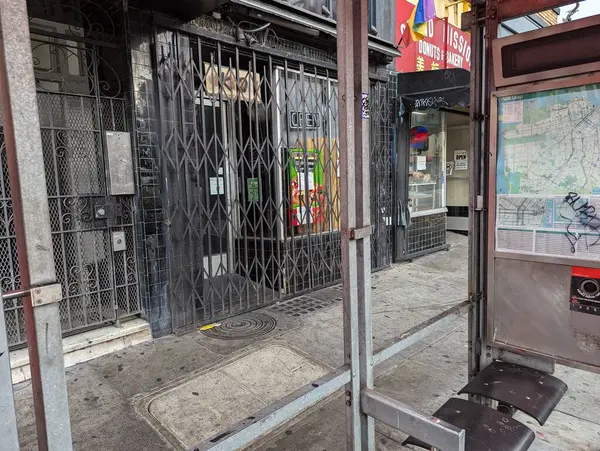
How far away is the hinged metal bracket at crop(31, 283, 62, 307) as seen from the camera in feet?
3.66

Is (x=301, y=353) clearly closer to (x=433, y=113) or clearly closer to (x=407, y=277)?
(x=407, y=277)

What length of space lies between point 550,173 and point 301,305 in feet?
11.9

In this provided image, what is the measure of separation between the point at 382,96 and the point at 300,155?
226 centimetres

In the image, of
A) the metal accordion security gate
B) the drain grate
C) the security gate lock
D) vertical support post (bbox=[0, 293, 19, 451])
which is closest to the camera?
vertical support post (bbox=[0, 293, 19, 451])

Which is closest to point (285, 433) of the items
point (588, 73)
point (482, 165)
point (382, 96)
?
point (482, 165)

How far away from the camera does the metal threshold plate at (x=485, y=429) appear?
185 centimetres

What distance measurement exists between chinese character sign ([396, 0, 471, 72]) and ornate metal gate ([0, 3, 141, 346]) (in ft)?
18.1

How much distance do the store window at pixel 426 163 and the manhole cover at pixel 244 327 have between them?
4182 millimetres

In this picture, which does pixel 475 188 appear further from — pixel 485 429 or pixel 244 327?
pixel 244 327

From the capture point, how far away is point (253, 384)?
3.45m

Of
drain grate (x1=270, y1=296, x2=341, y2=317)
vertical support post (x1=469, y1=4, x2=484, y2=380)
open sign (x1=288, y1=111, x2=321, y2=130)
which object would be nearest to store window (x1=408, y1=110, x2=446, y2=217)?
open sign (x1=288, y1=111, x2=321, y2=130)

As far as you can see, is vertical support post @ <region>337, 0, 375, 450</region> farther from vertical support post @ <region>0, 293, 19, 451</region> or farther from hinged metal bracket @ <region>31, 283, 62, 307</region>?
vertical support post @ <region>0, 293, 19, 451</region>

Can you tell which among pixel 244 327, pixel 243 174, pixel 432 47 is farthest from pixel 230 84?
pixel 432 47

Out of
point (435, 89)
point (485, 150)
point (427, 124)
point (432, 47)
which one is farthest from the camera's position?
point (432, 47)
